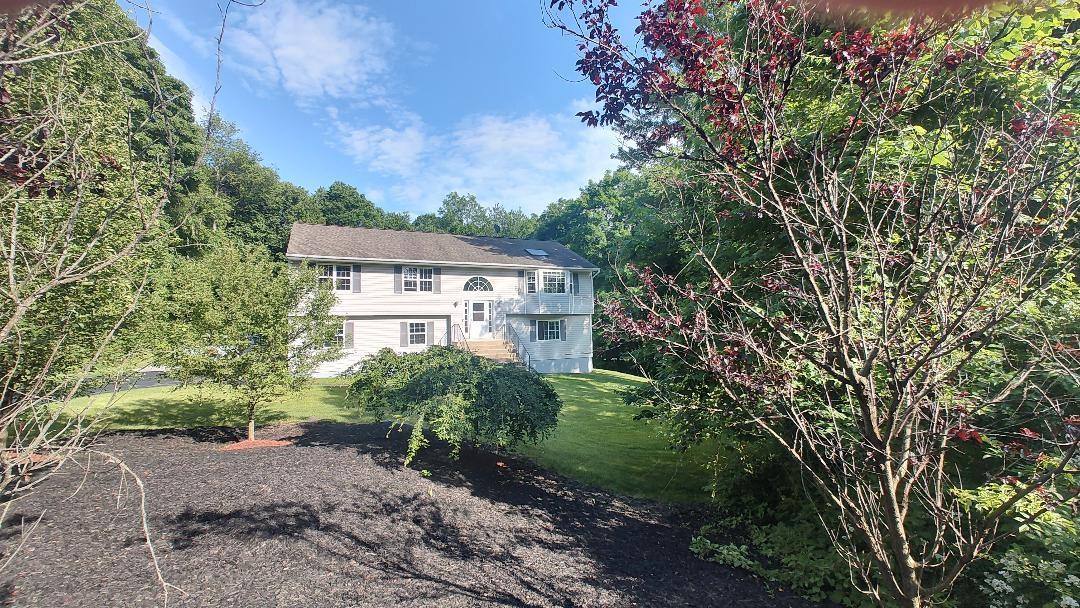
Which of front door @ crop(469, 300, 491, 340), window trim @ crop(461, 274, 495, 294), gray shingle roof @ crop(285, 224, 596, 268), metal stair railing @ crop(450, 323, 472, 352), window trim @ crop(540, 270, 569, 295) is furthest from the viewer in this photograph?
window trim @ crop(540, 270, 569, 295)

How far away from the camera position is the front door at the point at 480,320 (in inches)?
832

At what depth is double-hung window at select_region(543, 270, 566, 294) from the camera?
23.2m

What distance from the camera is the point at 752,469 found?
6484 mm

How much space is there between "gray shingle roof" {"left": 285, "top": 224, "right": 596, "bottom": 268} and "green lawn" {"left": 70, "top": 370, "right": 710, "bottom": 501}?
573 centimetres

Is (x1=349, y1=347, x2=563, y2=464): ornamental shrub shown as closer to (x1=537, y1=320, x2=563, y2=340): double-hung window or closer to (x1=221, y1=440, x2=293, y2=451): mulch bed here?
(x1=221, y1=440, x2=293, y2=451): mulch bed

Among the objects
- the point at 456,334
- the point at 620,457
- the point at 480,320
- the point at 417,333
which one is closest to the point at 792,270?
the point at 620,457

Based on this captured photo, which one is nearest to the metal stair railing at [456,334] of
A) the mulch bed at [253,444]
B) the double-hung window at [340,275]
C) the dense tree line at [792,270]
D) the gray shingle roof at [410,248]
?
the gray shingle roof at [410,248]

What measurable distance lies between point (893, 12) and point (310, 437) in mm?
10742

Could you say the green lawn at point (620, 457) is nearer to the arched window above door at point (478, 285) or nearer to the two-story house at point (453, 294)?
the two-story house at point (453, 294)

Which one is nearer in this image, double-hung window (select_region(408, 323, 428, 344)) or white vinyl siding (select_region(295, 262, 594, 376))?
white vinyl siding (select_region(295, 262, 594, 376))

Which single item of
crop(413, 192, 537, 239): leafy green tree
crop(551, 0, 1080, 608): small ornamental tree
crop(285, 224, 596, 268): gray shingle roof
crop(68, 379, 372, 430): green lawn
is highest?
crop(413, 192, 537, 239): leafy green tree

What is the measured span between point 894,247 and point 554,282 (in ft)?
65.8

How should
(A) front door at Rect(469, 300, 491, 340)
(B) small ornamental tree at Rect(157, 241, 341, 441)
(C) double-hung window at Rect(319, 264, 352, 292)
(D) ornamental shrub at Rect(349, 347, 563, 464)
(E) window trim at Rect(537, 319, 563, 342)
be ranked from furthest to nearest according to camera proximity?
1. (E) window trim at Rect(537, 319, 563, 342)
2. (A) front door at Rect(469, 300, 491, 340)
3. (C) double-hung window at Rect(319, 264, 352, 292)
4. (B) small ornamental tree at Rect(157, 241, 341, 441)
5. (D) ornamental shrub at Rect(349, 347, 563, 464)

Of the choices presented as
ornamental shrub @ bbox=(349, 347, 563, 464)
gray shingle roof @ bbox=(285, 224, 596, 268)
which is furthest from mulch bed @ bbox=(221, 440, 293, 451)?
gray shingle roof @ bbox=(285, 224, 596, 268)
